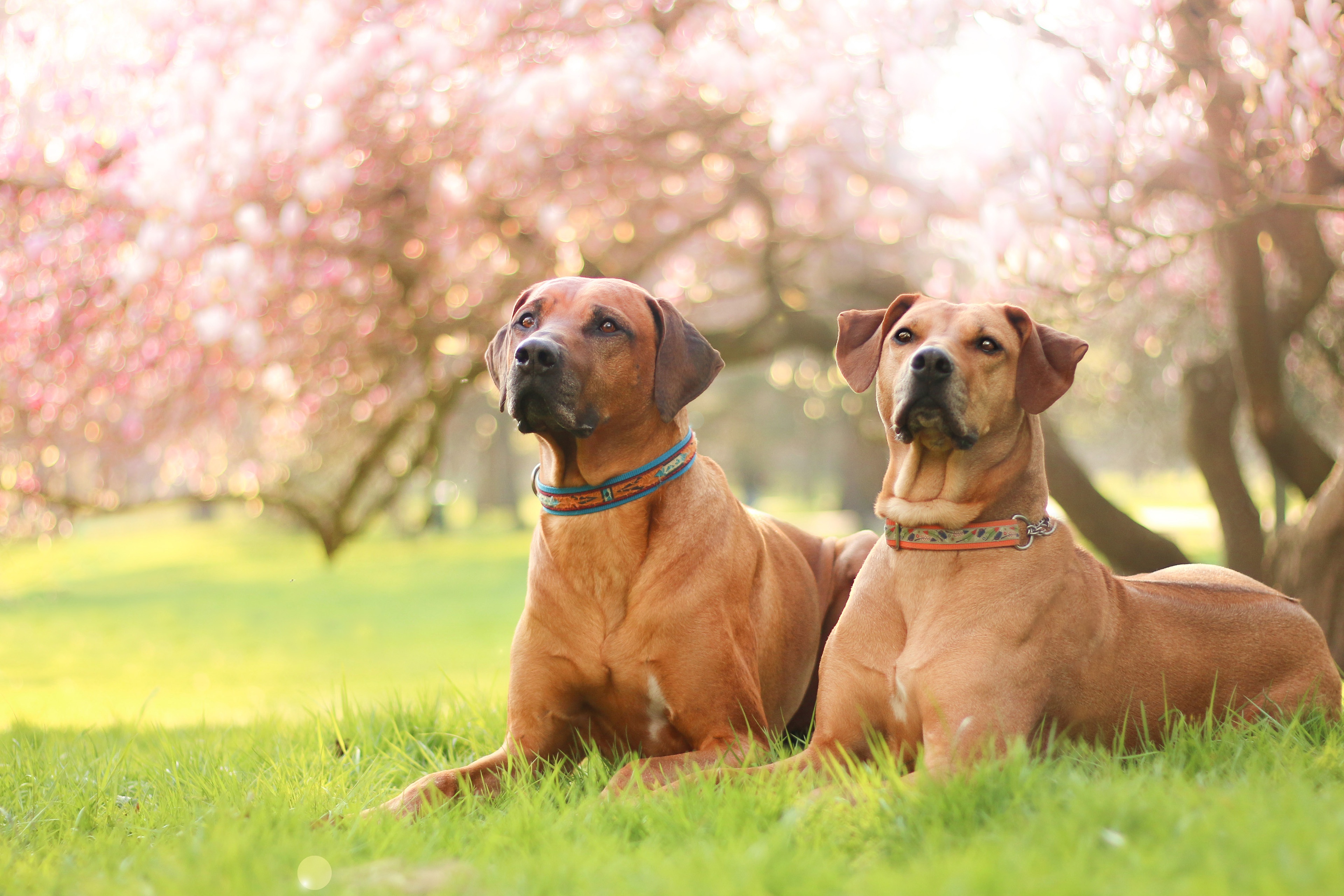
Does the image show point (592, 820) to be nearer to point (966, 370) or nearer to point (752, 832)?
point (752, 832)

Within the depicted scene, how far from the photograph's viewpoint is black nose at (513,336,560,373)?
3.66m

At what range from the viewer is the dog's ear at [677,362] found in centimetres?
393

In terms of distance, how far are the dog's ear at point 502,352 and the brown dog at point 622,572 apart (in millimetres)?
15

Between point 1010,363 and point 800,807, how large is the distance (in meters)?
1.61

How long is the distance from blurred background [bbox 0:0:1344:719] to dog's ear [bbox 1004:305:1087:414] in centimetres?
261

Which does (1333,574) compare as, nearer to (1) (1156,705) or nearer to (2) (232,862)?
(1) (1156,705)

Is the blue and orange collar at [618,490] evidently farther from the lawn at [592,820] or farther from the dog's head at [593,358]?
the lawn at [592,820]

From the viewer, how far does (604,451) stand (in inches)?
155

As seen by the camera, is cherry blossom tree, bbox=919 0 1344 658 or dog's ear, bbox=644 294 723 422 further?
cherry blossom tree, bbox=919 0 1344 658

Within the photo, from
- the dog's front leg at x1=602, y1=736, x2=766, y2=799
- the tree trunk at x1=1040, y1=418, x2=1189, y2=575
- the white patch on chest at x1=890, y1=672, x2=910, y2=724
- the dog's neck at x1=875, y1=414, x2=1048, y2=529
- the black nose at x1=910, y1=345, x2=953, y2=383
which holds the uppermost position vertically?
the black nose at x1=910, y1=345, x2=953, y2=383

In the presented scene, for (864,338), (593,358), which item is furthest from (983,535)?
(593,358)

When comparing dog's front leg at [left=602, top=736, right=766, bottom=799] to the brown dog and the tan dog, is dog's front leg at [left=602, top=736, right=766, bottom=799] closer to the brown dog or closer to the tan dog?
the brown dog

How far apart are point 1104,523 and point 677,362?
5.46 meters

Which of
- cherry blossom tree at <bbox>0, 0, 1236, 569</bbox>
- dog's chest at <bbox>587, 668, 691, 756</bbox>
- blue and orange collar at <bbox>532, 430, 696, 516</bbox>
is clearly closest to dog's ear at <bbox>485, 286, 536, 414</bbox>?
blue and orange collar at <bbox>532, 430, 696, 516</bbox>
